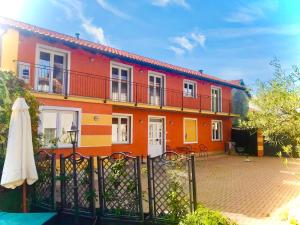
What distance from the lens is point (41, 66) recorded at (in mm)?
13156

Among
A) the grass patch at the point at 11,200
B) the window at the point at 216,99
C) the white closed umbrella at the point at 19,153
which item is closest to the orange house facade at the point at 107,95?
the window at the point at 216,99

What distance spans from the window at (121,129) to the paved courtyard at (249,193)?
5.02m

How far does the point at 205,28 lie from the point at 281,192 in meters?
10.1

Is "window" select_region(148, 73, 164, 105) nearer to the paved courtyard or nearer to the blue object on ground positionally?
the paved courtyard

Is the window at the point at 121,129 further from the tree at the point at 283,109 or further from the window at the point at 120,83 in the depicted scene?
the tree at the point at 283,109

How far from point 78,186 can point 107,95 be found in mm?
9866

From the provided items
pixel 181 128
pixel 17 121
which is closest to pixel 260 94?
pixel 17 121

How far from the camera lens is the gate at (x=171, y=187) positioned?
532 centimetres

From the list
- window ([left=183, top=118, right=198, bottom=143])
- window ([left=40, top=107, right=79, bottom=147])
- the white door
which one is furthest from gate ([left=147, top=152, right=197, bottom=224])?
window ([left=183, top=118, right=198, bottom=143])

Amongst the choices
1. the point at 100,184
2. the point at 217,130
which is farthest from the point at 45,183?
the point at 217,130

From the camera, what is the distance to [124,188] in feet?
19.3

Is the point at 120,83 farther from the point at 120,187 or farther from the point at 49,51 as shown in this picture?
the point at 120,187

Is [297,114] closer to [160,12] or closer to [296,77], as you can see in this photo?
[296,77]

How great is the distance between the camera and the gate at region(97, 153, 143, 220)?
5703 millimetres
